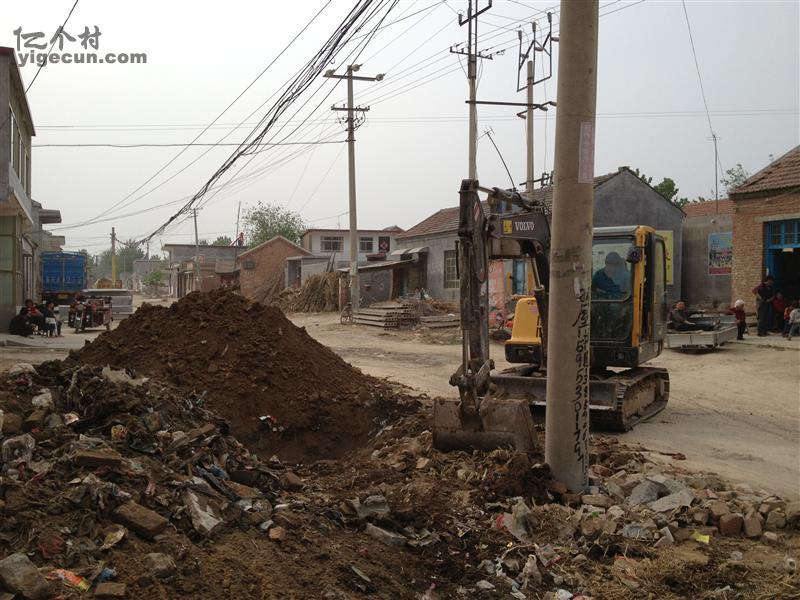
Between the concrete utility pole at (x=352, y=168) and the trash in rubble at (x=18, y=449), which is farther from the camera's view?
the concrete utility pole at (x=352, y=168)

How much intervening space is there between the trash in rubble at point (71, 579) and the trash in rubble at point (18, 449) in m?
1.34

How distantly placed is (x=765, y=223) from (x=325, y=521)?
19.5m

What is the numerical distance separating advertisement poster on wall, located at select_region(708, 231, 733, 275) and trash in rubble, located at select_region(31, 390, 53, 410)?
25.5m

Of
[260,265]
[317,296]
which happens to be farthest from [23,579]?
[260,265]

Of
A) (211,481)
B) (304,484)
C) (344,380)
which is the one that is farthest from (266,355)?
(211,481)

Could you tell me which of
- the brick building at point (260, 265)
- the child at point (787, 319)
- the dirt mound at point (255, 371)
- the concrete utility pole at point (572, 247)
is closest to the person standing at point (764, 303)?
the child at point (787, 319)

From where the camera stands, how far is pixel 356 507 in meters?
5.02

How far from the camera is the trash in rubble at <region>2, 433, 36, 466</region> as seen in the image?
14.8 feet

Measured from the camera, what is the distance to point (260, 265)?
50.5m

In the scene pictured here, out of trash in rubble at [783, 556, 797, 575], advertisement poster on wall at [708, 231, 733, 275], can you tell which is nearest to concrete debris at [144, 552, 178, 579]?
trash in rubble at [783, 556, 797, 575]

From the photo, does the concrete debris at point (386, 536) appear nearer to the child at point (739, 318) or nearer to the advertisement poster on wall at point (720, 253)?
the child at point (739, 318)

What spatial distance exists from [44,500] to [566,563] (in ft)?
11.1

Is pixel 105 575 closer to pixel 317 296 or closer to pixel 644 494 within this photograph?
pixel 644 494

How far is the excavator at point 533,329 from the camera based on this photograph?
6566 mm
